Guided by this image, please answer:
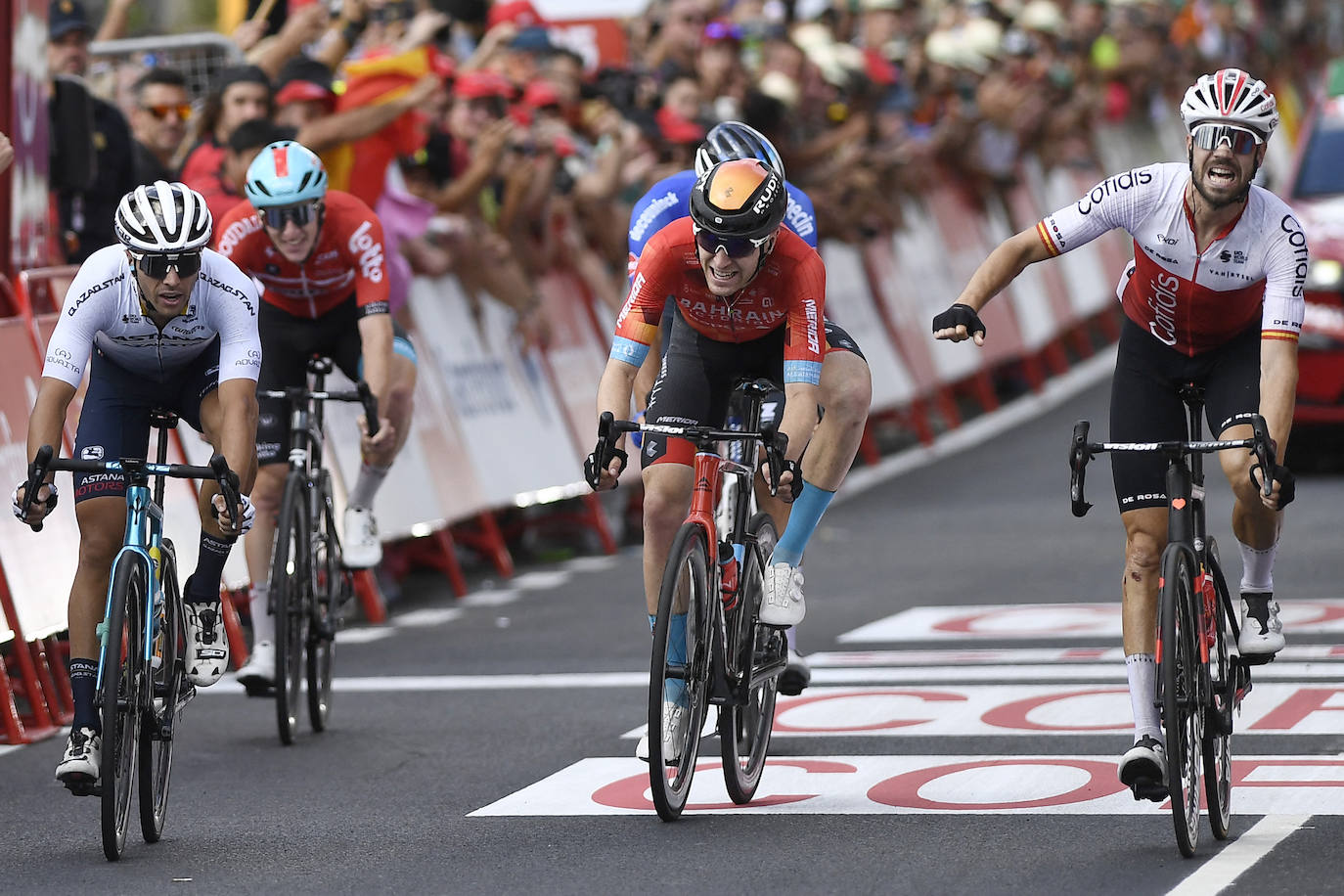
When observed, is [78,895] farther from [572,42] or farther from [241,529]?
[572,42]

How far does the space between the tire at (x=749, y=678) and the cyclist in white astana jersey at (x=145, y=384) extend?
159cm

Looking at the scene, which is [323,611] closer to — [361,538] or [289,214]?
[361,538]

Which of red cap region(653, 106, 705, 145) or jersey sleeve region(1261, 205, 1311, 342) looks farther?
red cap region(653, 106, 705, 145)

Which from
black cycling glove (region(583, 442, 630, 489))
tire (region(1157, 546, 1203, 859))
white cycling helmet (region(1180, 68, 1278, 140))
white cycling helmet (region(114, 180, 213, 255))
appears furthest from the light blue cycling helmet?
tire (region(1157, 546, 1203, 859))

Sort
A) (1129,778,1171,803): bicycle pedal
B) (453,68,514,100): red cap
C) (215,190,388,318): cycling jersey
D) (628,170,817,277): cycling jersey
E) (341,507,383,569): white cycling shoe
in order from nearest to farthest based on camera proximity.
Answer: (1129,778,1171,803): bicycle pedal, (628,170,817,277): cycling jersey, (215,190,388,318): cycling jersey, (341,507,383,569): white cycling shoe, (453,68,514,100): red cap

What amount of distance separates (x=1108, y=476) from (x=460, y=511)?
5634 mm

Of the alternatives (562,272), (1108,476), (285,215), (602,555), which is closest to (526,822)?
(285,215)

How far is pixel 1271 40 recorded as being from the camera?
138 ft

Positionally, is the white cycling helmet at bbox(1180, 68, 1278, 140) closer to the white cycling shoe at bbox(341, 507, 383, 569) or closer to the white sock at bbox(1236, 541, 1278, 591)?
the white sock at bbox(1236, 541, 1278, 591)

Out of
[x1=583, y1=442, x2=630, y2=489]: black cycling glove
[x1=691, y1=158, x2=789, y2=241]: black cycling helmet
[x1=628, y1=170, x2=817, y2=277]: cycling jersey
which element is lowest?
[x1=583, y1=442, x2=630, y2=489]: black cycling glove

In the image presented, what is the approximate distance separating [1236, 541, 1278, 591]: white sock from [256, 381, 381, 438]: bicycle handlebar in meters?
3.44

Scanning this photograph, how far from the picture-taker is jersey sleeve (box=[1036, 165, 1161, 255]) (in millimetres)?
7223

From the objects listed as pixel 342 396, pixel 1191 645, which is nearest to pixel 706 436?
pixel 1191 645

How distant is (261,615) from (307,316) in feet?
4.20
